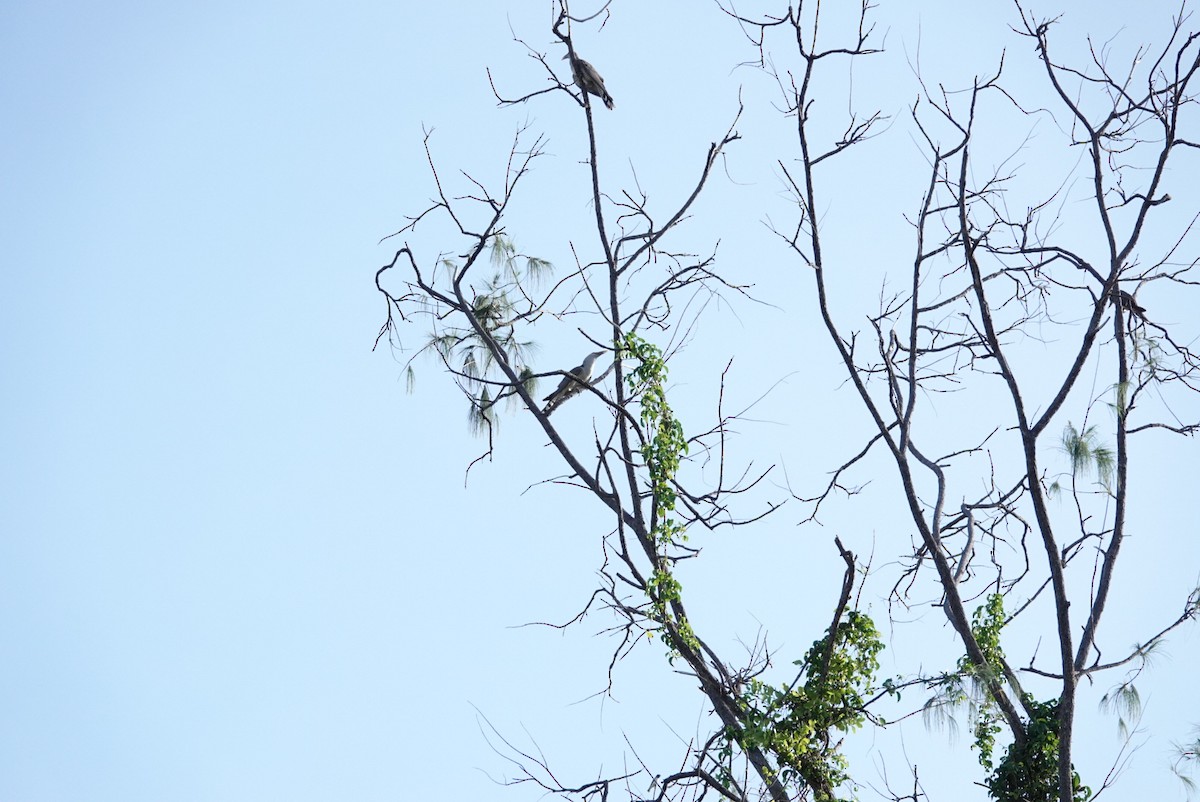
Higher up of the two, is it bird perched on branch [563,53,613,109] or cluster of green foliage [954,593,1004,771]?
bird perched on branch [563,53,613,109]

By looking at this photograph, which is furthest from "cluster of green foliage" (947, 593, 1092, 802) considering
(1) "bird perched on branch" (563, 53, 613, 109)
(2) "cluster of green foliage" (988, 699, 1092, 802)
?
(1) "bird perched on branch" (563, 53, 613, 109)

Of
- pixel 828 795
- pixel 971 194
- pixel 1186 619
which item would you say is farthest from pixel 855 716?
pixel 971 194

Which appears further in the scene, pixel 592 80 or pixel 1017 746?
pixel 592 80

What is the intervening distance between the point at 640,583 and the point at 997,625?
1695 millimetres

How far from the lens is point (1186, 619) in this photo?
20.6ft

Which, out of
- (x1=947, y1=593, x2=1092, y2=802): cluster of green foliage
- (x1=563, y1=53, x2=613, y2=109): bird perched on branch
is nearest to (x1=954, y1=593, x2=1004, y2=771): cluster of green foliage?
(x1=947, y1=593, x2=1092, y2=802): cluster of green foliage

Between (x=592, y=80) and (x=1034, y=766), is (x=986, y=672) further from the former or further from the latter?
(x=592, y=80)

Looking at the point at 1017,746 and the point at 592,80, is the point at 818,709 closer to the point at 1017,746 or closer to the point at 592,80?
the point at 1017,746

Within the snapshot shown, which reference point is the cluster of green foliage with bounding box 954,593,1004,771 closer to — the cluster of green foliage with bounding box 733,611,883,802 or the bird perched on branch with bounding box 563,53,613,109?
the cluster of green foliage with bounding box 733,611,883,802

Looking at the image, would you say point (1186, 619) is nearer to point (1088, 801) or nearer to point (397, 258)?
point (1088, 801)

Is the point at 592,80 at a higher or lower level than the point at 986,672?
higher

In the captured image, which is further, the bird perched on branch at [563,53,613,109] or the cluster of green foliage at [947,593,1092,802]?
the bird perched on branch at [563,53,613,109]

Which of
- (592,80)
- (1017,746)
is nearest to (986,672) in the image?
(1017,746)

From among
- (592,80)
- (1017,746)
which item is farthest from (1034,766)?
(592,80)
